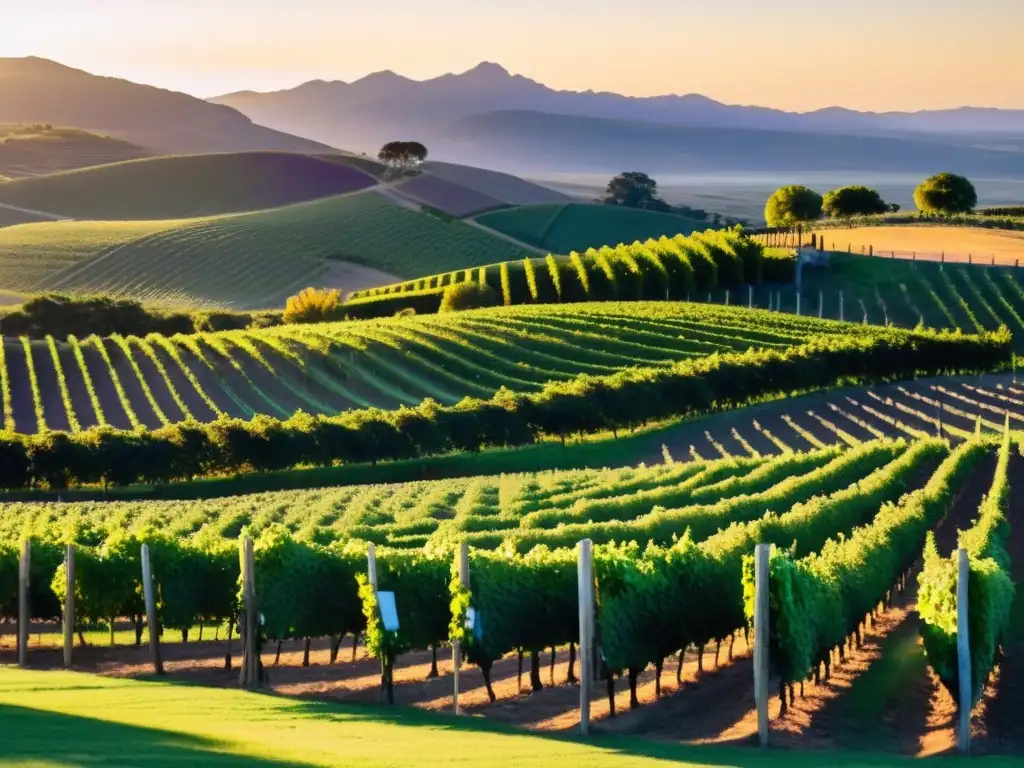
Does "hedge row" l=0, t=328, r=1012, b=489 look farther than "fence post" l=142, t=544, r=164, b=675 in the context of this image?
Yes

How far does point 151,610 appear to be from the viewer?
21344 mm

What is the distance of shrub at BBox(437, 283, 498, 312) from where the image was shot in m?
97.1

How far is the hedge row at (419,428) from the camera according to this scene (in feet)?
170

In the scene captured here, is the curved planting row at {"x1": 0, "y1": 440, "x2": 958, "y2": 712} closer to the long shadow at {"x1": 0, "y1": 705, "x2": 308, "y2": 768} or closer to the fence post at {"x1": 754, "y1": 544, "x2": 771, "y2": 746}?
the fence post at {"x1": 754, "y1": 544, "x2": 771, "y2": 746}

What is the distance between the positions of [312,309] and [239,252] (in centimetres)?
4430

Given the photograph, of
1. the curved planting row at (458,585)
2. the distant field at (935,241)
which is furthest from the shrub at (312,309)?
the curved planting row at (458,585)

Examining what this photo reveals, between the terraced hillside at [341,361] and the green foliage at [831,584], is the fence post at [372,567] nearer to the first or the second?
the green foliage at [831,584]

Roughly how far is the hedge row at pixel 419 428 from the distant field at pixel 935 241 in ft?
124

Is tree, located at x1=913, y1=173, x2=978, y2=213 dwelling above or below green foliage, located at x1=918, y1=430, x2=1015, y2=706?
above

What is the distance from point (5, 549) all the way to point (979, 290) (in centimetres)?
7687

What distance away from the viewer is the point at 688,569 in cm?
1966

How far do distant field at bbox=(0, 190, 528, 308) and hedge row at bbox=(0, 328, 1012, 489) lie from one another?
234 ft

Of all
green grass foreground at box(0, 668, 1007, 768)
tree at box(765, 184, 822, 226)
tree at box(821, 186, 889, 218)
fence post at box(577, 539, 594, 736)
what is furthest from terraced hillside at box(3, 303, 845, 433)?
tree at box(821, 186, 889, 218)

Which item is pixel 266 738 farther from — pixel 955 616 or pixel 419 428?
pixel 419 428
